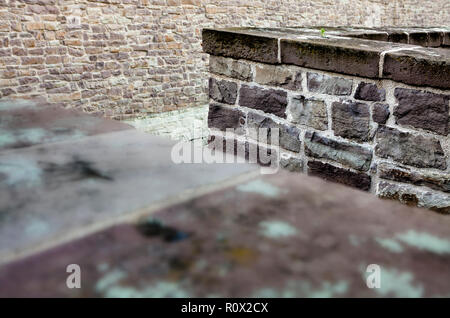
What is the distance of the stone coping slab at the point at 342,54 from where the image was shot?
214 cm

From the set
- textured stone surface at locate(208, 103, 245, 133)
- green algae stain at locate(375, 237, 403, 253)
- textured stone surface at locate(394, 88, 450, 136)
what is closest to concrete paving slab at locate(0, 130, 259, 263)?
green algae stain at locate(375, 237, 403, 253)

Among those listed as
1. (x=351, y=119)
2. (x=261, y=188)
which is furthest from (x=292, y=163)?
(x=261, y=188)

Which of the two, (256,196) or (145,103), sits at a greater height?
(256,196)

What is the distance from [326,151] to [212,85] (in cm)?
84

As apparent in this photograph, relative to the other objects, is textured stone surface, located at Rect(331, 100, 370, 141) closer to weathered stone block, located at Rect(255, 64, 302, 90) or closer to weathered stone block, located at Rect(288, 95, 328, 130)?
weathered stone block, located at Rect(288, 95, 328, 130)

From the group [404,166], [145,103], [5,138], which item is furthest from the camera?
[145,103]

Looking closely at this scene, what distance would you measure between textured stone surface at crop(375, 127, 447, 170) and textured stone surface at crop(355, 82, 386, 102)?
0.14 m

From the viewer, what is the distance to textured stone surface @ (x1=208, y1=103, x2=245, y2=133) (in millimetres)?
2859

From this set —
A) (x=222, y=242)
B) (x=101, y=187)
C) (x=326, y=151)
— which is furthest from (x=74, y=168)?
(x=326, y=151)

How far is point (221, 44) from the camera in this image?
9.31 feet

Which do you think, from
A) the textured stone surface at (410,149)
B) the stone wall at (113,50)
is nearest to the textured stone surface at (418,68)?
A: the textured stone surface at (410,149)

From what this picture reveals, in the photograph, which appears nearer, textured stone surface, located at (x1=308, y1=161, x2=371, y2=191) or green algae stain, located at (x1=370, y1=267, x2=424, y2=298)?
green algae stain, located at (x1=370, y1=267, x2=424, y2=298)
